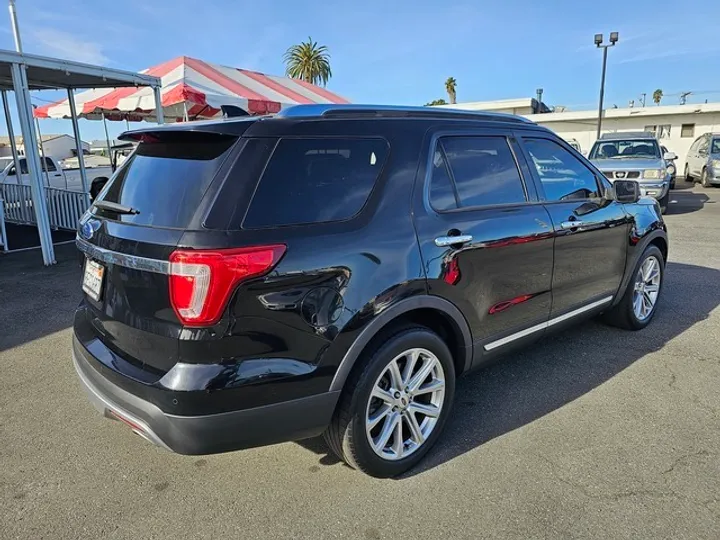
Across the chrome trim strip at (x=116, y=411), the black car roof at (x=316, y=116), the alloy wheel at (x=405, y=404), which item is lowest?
the alloy wheel at (x=405, y=404)

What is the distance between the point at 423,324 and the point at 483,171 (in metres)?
1.05

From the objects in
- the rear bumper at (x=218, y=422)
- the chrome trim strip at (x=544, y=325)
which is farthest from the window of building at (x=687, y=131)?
the rear bumper at (x=218, y=422)

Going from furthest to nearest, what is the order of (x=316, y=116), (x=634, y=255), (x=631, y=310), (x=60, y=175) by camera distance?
(x=60, y=175) < (x=631, y=310) < (x=634, y=255) < (x=316, y=116)

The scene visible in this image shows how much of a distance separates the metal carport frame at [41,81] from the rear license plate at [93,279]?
5.94 metres

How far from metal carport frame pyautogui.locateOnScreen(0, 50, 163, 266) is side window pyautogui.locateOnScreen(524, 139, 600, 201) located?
7.11 m

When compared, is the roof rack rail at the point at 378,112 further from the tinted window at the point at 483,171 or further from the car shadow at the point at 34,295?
the car shadow at the point at 34,295

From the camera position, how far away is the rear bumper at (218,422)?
208 centimetres

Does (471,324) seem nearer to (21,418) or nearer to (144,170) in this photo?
(144,170)

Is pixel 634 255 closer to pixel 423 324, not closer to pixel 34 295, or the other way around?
pixel 423 324

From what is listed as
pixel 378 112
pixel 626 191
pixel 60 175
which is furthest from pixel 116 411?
pixel 60 175

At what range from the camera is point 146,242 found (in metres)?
2.18

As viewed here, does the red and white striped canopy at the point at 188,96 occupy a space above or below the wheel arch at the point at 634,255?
above

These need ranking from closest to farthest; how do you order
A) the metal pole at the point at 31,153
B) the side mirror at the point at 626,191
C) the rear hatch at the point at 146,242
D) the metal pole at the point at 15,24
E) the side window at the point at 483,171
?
the rear hatch at the point at 146,242 < the side window at the point at 483,171 < the side mirror at the point at 626,191 < the metal pole at the point at 31,153 < the metal pole at the point at 15,24

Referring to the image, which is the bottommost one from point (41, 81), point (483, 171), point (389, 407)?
point (389, 407)
